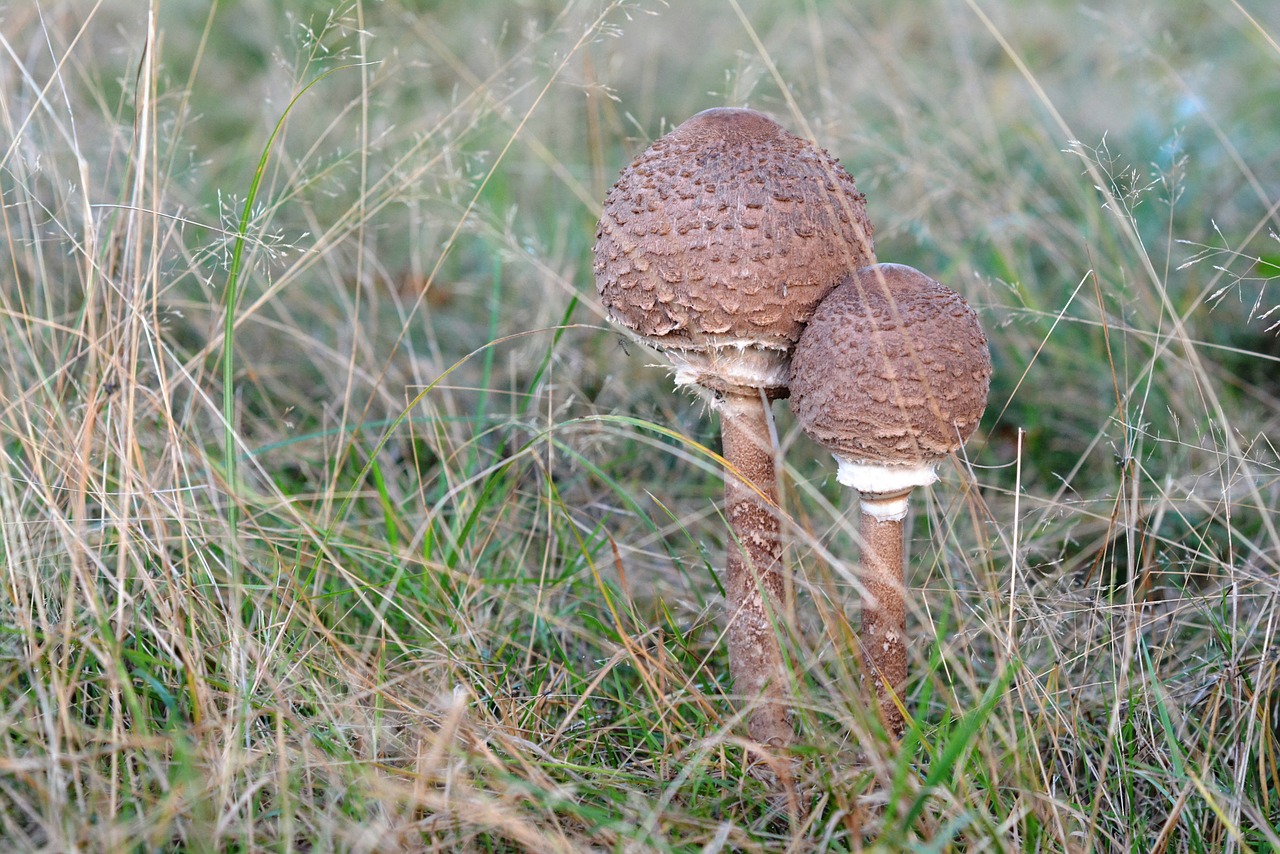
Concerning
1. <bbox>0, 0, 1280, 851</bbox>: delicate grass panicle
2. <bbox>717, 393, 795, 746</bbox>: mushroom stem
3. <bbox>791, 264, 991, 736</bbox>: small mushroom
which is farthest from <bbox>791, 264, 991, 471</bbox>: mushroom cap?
<bbox>717, 393, 795, 746</bbox>: mushroom stem

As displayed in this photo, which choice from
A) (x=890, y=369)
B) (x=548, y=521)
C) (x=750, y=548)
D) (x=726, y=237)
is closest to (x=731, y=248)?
(x=726, y=237)

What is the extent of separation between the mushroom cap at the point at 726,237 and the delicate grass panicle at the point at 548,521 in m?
0.32

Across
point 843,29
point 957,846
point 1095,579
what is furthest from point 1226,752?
point 843,29

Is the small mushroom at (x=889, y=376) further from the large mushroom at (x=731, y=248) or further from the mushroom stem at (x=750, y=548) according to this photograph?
the mushroom stem at (x=750, y=548)

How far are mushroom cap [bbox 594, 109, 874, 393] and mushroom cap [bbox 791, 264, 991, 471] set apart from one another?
0.11 meters

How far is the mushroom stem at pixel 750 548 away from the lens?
2912mm

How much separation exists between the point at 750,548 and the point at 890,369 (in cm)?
84

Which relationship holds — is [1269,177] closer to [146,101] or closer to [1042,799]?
[1042,799]

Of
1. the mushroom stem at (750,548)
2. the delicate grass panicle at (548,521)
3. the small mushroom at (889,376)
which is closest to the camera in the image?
the delicate grass panicle at (548,521)

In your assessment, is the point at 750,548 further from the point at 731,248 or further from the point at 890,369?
the point at 731,248

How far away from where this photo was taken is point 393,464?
158 inches

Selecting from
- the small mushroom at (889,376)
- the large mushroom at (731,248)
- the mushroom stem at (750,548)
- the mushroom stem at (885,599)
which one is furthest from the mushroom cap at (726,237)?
the mushroom stem at (885,599)

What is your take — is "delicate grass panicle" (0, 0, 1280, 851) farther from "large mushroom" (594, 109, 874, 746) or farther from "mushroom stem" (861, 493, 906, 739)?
"large mushroom" (594, 109, 874, 746)

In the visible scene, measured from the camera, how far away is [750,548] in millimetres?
3006
